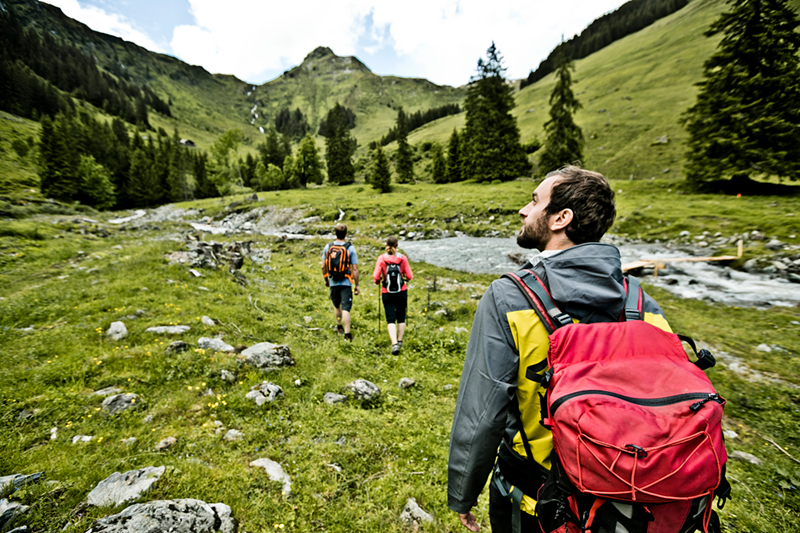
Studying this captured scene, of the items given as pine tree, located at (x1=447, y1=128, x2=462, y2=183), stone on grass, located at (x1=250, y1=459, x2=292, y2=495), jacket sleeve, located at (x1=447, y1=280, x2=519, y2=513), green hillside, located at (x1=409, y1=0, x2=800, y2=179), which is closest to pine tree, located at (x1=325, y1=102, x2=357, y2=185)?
pine tree, located at (x1=447, y1=128, x2=462, y2=183)

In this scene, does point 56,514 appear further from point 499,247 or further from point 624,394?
point 499,247

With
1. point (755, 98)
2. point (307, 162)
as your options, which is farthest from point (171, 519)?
point (307, 162)

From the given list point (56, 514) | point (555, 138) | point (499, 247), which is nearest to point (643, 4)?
point (555, 138)

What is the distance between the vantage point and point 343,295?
8.55 metres

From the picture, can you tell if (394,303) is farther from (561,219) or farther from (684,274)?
(684,274)

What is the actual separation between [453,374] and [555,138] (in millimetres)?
39861

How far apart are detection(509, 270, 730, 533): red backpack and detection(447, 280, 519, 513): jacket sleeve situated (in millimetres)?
291

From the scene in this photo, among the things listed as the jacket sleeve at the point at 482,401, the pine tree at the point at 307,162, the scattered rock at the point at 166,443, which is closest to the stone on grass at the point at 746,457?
the jacket sleeve at the point at 482,401

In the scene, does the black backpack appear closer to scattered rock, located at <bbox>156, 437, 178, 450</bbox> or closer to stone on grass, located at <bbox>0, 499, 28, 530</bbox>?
scattered rock, located at <bbox>156, 437, 178, 450</bbox>

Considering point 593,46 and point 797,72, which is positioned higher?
point 593,46

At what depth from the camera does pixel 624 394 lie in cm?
154

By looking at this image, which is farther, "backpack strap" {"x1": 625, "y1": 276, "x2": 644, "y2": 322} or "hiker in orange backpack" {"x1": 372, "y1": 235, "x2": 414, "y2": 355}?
"hiker in orange backpack" {"x1": 372, "y1": 235, "x2": 414, "y2": 355}

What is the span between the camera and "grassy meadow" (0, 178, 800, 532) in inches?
145

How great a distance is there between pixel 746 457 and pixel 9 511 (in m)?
9.37
